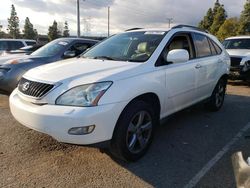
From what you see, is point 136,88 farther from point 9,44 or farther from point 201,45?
point 9,44

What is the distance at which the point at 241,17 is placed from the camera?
42.9 meters

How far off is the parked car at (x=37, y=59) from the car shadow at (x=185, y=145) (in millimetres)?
3313

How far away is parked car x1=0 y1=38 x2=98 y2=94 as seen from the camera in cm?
604

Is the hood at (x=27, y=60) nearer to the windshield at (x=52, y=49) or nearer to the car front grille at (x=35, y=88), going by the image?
the windshield at (x=52, y=49)

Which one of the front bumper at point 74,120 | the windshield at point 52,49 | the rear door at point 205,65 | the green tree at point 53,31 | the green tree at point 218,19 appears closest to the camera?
the front bumper at point 74,120

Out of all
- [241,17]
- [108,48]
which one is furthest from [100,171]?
[241,17]

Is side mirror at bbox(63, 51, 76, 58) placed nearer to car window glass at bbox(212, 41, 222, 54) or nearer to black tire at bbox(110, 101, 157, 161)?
car window glass at bbox(212, 41, 222, 54)

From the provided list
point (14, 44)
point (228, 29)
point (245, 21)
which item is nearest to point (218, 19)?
point (228, 29)

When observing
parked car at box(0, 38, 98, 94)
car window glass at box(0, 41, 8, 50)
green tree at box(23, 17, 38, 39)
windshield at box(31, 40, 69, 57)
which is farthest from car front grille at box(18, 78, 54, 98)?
green tree at box(23, 17, 38, 39)

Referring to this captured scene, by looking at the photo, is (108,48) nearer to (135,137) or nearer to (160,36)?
(160,36)

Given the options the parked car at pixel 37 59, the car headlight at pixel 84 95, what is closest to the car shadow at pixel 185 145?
the car headlight at pixel 84 95

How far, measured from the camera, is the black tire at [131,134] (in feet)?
10.8

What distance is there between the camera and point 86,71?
352 cm

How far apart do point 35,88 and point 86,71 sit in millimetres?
646
